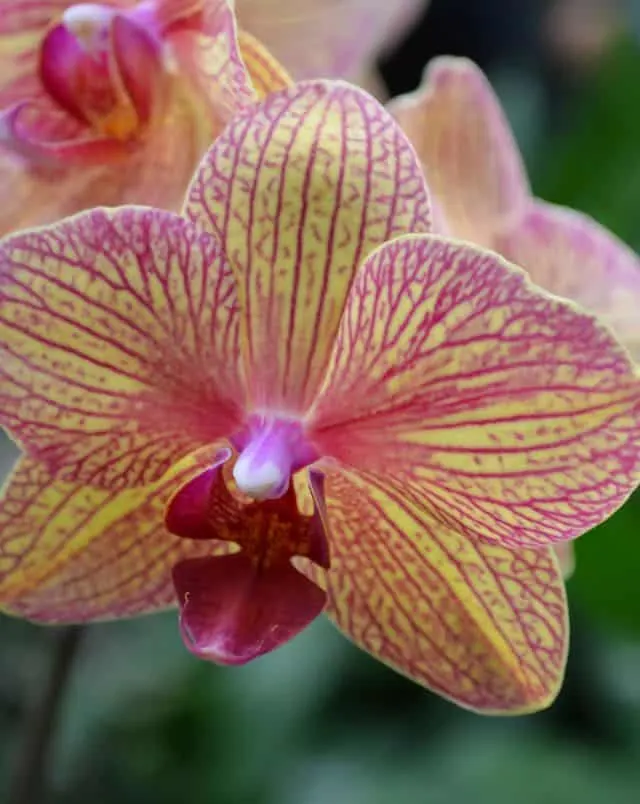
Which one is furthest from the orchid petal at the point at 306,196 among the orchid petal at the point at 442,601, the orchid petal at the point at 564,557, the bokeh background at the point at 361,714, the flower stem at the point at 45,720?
the bokeh background at the point at 361,714

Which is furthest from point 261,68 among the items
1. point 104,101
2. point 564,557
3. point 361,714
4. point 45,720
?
point 361,714

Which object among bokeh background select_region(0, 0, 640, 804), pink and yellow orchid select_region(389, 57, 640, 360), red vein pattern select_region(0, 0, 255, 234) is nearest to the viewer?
red vein pattern select_region(0, 0, 255, 234)

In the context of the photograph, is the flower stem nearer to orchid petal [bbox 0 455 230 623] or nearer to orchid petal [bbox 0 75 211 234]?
orchid petal [bbox 0 455 230 623]

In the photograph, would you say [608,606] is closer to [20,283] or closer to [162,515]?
[162,515]

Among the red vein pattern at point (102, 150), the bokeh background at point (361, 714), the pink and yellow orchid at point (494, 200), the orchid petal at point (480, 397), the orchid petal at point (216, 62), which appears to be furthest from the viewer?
the bokeh background at point (361, 714)

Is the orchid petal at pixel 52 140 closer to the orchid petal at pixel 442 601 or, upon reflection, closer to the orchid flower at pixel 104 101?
the orchid flower at pixel 104 101

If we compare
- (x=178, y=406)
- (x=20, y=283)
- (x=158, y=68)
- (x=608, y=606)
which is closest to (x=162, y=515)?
(x=178, y=406)

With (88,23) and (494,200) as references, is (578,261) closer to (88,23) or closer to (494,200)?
(494,200)

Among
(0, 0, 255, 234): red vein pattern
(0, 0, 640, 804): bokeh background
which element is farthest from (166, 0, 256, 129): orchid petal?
(0, 0, 640, 804): bokeh background
